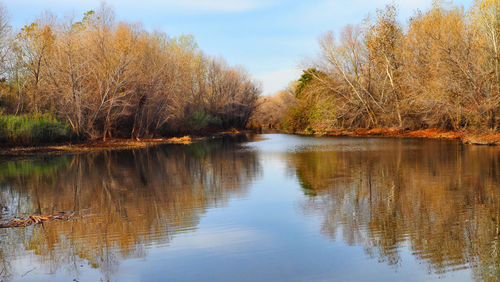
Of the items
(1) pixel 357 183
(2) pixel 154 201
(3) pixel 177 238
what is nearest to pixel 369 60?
(1) pixel 357 183

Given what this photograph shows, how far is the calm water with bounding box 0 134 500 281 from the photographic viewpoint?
554cm

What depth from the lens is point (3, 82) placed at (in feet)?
99.8

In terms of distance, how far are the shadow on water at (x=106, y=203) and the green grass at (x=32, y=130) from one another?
21.0 ft

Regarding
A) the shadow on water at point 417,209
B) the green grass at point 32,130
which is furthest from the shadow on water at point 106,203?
the green grass at point 32,130

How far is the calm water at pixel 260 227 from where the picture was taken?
18.2 ft

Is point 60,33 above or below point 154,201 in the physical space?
above

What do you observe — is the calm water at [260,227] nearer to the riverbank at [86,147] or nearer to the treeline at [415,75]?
the riverbank at [86,147]

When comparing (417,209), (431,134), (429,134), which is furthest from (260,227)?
(429,134)

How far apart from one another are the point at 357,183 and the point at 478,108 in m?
18.1

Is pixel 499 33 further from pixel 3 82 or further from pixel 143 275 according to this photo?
pixel 3 82

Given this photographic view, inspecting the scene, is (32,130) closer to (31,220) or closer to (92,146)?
(92,146)

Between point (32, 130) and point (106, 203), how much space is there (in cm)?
1774

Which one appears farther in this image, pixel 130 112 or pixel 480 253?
pixel 130 112

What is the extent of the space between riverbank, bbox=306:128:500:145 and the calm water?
39.0ft
